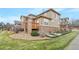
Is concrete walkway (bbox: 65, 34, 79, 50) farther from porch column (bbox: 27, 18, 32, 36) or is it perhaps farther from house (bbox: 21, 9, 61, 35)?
porch column (bbox: 27, 18, 32, 36)

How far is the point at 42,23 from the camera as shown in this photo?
2.21 m

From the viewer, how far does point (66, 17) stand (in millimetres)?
2180

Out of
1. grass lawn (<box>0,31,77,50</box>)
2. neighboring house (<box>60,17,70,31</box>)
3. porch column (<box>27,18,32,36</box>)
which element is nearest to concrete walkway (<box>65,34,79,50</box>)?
grass lawn (<box>0,31,77,50</box>)

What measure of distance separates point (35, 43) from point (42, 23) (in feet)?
0.64

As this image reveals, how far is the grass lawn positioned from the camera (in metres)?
2.18

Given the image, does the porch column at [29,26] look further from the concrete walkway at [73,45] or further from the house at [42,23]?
the concrete walkway at [73,45]

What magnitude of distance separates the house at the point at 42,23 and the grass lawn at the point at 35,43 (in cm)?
9

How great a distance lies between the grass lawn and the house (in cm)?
9

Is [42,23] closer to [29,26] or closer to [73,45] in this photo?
[29,26]

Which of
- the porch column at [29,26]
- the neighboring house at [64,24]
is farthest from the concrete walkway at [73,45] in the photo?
the porch column at [29,26]
